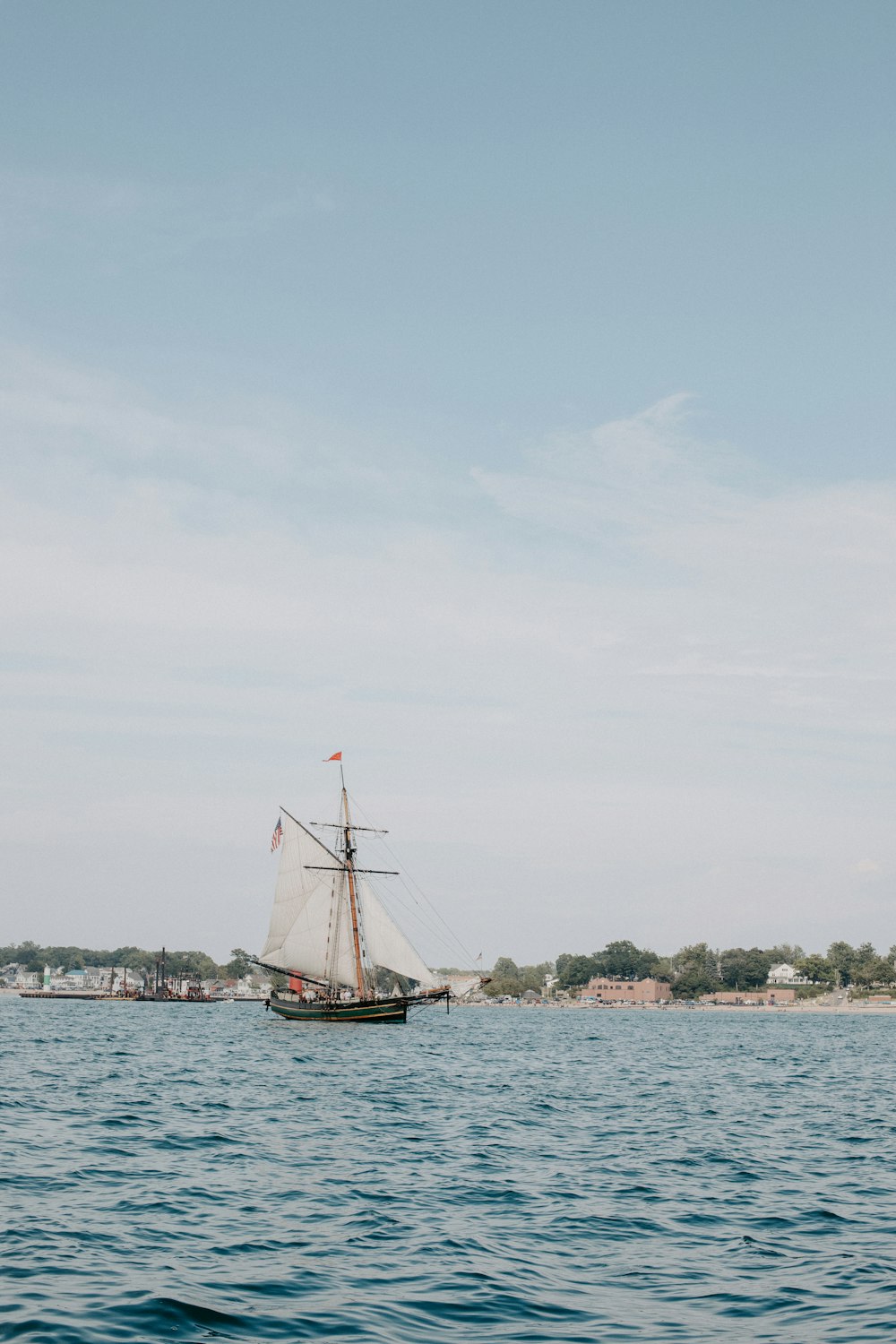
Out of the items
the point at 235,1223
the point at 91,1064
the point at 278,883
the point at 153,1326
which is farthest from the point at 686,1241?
the point at 278,883

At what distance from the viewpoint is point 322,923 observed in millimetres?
107688

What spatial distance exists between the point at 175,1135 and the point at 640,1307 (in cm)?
1894

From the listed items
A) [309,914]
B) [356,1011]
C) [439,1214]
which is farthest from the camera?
[356,1011]

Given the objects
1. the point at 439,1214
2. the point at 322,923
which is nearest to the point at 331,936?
the point at 322,923

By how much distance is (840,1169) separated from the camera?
2803cm

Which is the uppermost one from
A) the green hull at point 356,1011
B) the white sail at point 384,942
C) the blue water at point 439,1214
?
the white sail at point 384,942

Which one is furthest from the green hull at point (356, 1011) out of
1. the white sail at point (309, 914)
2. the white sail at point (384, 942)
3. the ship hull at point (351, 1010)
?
the white sail at point (384, 942)

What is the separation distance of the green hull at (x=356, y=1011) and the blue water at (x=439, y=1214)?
2577 inches

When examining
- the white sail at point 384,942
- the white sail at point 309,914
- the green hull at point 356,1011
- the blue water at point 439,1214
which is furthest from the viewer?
the green hull at point 356,1011

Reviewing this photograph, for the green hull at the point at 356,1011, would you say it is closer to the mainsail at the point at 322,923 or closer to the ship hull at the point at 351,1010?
the ship hull at the point at 351,1010

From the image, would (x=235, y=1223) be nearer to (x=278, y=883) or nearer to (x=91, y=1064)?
(x=91, y=1064)

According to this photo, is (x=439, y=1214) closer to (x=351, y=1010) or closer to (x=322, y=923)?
(x=322, y=923)

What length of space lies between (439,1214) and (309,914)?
283ft

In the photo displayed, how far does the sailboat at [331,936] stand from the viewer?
10575 cm
